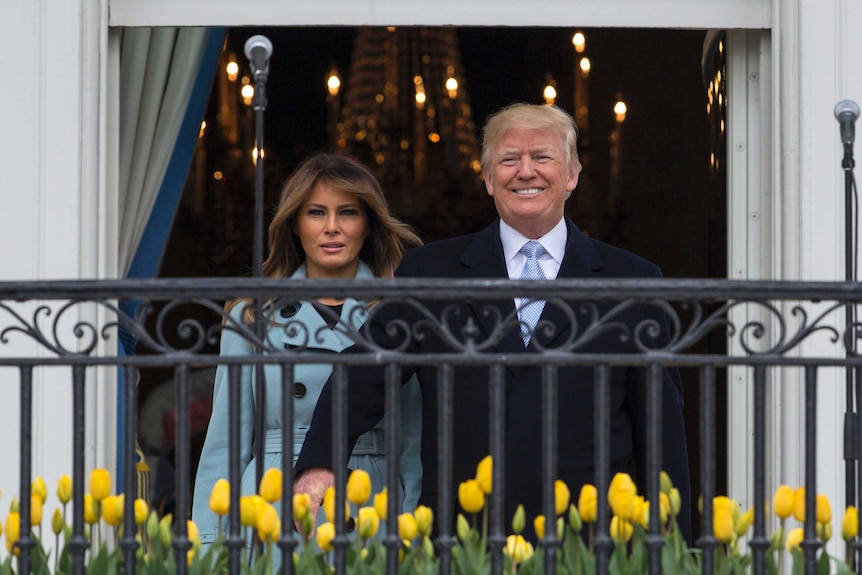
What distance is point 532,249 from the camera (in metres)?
4.32

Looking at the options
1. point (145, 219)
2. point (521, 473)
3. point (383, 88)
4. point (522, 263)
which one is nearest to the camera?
point (521, 473)

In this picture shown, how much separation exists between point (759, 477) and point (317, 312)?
5.72 feet

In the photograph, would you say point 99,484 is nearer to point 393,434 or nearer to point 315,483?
point 393,434

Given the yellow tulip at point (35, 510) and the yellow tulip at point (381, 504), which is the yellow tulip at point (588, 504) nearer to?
the yellow tulip at point (381, 504)

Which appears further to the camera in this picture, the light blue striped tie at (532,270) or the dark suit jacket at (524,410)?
the light blue striped tie at (532,270)

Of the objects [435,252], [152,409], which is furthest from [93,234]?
[152,409]

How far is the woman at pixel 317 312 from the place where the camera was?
4.40 m

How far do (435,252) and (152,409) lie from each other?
436 centimetres

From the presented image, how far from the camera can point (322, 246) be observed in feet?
14.8

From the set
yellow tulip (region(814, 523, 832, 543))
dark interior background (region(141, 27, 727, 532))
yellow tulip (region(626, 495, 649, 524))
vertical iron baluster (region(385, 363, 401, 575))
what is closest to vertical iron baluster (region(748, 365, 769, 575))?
yellow tulip (region(814, 523, 832, 543))

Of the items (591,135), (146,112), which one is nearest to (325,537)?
(146,112)

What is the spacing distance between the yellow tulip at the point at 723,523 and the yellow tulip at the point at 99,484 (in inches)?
48.9

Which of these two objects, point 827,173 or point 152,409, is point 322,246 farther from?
point 152,409

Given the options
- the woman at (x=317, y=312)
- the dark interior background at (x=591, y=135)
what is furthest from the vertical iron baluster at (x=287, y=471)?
the dark interior background at (x=591, y=135)
